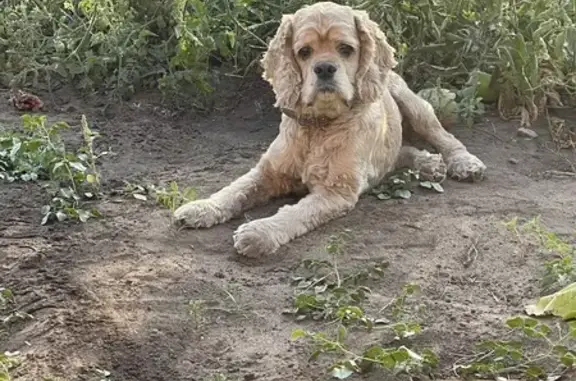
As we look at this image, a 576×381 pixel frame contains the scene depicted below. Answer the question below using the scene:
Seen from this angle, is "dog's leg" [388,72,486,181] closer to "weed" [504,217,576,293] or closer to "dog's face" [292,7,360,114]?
"dog's face" [292,7,360,114]

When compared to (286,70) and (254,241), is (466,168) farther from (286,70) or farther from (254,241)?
(254,241)

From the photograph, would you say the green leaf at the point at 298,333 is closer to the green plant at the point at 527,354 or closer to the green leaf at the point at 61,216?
the green plant at the point at 527,354

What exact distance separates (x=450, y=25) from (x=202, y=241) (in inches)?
127

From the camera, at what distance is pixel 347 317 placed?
4.23 meters

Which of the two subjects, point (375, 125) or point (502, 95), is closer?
point (375, 125)

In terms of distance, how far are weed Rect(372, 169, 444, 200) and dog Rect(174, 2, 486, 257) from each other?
0.19 ft

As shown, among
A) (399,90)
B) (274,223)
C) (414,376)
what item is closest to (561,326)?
(414,376)

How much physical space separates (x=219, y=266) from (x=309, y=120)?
1.16m

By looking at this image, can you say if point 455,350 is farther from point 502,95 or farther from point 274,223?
point 502,95

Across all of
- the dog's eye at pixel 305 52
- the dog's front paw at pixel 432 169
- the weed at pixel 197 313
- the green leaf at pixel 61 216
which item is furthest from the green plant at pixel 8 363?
the dog's front paw at pixel 432 169

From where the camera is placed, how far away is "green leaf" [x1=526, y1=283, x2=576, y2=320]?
13.8 ft

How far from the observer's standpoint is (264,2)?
7.65 metres

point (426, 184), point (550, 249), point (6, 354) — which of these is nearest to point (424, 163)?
point (426, 184)

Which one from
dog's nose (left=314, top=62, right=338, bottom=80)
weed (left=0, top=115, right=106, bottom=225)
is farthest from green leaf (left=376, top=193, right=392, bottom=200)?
weed (left=0, top=115, right=106, bottom=225)
